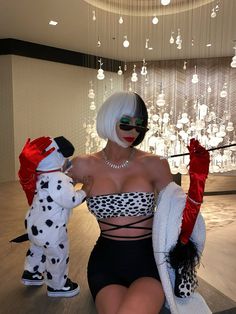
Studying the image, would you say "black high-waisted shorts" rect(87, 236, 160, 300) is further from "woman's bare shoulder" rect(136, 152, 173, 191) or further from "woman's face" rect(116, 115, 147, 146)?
"woman's face" rect(116, 115, 147, 146)

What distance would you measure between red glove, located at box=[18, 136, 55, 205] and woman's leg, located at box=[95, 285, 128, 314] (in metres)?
0.61

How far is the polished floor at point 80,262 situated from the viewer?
1721 mm

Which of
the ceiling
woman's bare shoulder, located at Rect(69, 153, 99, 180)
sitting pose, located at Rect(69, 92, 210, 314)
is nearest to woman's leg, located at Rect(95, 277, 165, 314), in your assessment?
sitting pose, located at Rect(69, 92, 210, 314)

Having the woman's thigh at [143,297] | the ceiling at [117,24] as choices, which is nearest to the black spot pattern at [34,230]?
the woman's thigh at [143,297]

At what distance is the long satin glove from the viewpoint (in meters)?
1.38

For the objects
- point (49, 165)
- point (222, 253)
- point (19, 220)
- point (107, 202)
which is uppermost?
point (49, 165)

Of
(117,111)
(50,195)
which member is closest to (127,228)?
(50,195)

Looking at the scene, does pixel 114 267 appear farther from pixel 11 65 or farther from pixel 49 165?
pixel 11 65

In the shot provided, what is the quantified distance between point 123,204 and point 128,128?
343mm

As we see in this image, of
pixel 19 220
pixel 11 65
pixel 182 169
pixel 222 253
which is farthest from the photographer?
pixel 11 65

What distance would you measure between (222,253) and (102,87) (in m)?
6.04

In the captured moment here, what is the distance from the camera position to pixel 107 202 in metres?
1.51

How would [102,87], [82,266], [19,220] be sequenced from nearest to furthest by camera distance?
[82,266] < [19,220] < [102,87]

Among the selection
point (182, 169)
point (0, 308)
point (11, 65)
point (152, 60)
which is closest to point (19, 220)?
point (0, 308)
